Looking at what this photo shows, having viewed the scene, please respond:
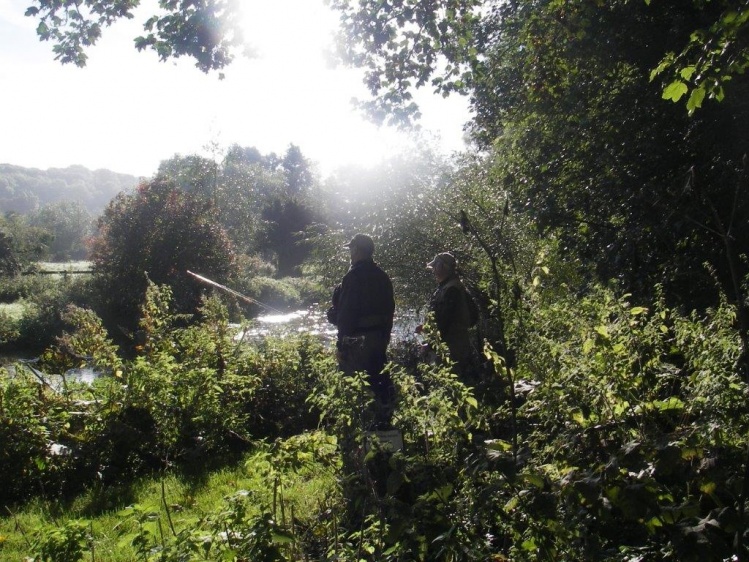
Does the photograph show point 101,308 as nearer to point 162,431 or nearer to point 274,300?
point 274,300

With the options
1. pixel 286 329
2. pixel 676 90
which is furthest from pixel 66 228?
pixel 676 90

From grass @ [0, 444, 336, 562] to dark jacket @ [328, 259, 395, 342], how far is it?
4.76 ft

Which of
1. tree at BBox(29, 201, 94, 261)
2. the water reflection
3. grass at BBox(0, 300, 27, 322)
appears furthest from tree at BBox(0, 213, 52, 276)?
tree at BBox(29, 201, 94, 261)

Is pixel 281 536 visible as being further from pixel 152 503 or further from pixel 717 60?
pixel 717 60

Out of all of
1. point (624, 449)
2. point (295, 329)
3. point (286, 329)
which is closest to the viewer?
point (624, 449)

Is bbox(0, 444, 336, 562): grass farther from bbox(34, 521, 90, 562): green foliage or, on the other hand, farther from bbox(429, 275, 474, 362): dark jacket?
bbox(429, 275, 474, 362): dark jacket

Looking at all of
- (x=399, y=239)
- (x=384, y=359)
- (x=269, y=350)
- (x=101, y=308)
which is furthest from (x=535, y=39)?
(x=101, y=308)

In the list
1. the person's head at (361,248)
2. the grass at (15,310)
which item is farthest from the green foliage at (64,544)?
the grass at (15,310)

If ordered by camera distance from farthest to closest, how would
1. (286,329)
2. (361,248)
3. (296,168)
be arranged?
(296,168) < (286,329) < (361,248)

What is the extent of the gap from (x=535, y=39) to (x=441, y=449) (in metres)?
6.02

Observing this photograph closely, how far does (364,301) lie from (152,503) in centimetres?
278

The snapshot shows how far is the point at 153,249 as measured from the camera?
2497 centimetres

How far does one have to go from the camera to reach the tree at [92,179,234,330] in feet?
78.7

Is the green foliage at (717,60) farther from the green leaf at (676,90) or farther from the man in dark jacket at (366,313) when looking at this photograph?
the man in dark jacket at (366,313)
